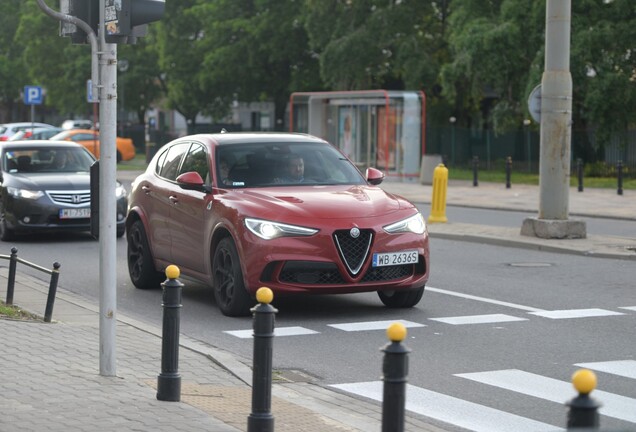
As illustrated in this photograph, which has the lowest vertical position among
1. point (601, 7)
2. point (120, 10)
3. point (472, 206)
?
point (472, 206)

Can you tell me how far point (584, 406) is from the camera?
3.71 m

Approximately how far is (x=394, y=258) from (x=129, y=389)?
4154mm

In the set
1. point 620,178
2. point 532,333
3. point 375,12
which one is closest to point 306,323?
point 532,333

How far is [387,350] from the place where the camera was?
5094 millimetres

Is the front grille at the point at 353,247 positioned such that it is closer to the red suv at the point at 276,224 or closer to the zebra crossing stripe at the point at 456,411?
the red suv at the point at 276,224

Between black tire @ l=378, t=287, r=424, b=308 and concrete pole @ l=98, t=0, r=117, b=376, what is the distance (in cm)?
432

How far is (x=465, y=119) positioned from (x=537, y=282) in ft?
127

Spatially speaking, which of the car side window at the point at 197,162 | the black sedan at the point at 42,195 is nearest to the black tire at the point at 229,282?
the car side window at the point at 197,162

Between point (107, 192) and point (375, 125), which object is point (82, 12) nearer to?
point (107, 192)

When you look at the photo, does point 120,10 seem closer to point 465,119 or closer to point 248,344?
point 248,344

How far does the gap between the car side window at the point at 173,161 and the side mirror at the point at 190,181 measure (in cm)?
115

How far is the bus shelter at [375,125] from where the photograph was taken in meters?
39.4

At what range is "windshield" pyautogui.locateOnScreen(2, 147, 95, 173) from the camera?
20406mm

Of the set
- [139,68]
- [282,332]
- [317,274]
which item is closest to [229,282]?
[317,274]
